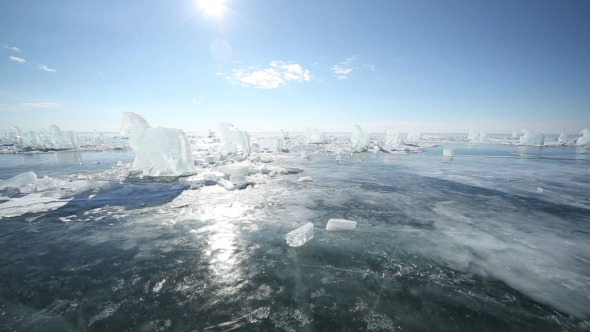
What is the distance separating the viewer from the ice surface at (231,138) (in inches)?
963

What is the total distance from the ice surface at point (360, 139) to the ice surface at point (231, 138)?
15.8 m

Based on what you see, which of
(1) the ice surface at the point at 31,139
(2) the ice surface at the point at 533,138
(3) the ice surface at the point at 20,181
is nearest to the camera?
(3) the ice surface at the point at 20,181

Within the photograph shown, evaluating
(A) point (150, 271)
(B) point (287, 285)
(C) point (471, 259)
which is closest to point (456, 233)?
(C) point (471, 259)

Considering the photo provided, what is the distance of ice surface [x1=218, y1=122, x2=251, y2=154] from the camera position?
24.5 metres

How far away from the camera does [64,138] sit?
103 ft

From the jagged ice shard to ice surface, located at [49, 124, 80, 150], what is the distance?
24425mm

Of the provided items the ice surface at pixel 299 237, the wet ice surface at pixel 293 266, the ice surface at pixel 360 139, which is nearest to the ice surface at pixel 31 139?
the wet ice surface at pixel 293 266

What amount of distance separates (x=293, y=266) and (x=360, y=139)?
1261 inches

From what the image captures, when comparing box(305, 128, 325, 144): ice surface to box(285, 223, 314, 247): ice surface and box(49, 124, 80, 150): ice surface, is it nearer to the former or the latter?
box(49, 124, 80, 150): ice surface

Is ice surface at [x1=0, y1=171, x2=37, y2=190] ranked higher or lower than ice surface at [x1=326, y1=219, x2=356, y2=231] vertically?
higher

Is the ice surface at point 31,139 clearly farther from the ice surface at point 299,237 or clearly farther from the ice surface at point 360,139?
the ice surface at point 299,237

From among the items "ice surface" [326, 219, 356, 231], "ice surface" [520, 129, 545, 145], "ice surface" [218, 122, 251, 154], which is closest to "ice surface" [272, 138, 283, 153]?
"ice surface" [218, 122, 251, 154]

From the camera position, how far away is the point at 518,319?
3.39 m

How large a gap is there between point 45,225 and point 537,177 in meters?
22.2
